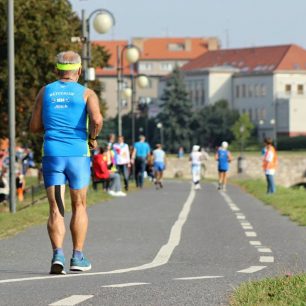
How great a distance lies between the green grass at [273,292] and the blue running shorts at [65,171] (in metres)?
2.48

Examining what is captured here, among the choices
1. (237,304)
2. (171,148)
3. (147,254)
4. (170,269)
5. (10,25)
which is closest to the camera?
(237,304)

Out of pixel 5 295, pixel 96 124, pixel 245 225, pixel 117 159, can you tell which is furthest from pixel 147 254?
pixel 117 159

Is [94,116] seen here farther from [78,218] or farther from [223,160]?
[223,160]

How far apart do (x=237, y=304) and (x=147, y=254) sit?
6.67 meters

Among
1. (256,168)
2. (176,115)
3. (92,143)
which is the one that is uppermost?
(92,143)

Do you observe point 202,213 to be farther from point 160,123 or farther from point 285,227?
point 160,123

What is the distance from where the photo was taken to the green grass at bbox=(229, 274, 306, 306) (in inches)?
378

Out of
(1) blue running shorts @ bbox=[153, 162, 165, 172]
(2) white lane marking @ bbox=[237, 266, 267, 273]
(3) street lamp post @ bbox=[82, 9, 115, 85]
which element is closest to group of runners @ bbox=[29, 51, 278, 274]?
(2) white lane marking @ bbox=[237, 266, 267, 273]

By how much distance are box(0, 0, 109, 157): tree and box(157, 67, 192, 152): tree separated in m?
129

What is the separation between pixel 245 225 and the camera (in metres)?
23.6

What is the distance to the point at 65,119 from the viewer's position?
12781mm

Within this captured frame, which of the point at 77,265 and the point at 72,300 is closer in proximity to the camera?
the point at 72,300

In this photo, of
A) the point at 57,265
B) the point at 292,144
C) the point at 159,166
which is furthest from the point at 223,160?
the point at 292,144

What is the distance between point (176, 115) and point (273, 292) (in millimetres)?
176536
